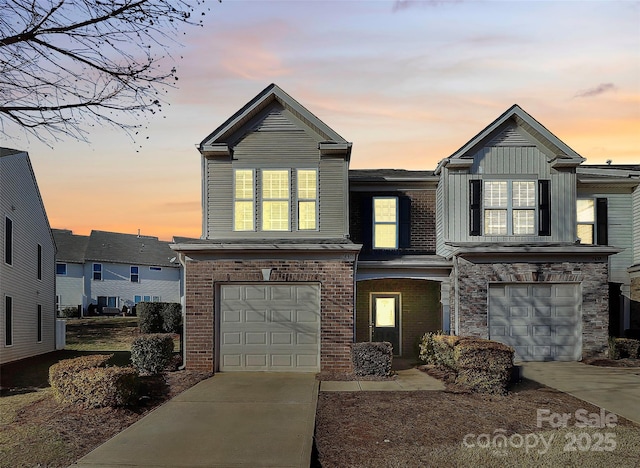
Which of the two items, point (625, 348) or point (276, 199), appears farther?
point (625, 348)

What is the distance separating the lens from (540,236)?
18.9 meters

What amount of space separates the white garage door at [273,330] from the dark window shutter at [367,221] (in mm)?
4195

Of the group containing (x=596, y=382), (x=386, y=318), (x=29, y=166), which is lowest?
(x=596, y=382)

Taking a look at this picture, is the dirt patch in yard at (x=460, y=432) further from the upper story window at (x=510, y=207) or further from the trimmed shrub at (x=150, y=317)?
the trimmed shrub at (x=150, y=317)

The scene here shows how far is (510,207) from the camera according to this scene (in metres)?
19.1

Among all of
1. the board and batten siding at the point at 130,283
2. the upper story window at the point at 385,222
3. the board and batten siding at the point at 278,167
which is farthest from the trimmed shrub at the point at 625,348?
the board and batten siding at the point at 130,283

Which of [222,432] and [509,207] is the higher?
[509,207]

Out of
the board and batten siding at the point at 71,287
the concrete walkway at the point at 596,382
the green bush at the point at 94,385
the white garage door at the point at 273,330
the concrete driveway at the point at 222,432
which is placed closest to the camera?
the concrete driveway at the point at 222,432

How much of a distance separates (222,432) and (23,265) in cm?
1685

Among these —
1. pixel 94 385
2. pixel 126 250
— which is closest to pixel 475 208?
pixel 94 385

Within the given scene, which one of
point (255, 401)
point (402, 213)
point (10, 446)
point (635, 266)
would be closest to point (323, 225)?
point (402, 213)

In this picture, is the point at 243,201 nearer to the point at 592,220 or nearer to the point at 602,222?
the point at 592,220

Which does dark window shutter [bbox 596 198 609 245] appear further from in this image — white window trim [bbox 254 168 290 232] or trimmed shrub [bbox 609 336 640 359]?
white window trim [bbox 254 168 290 232]

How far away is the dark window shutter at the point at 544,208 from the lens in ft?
62.0
